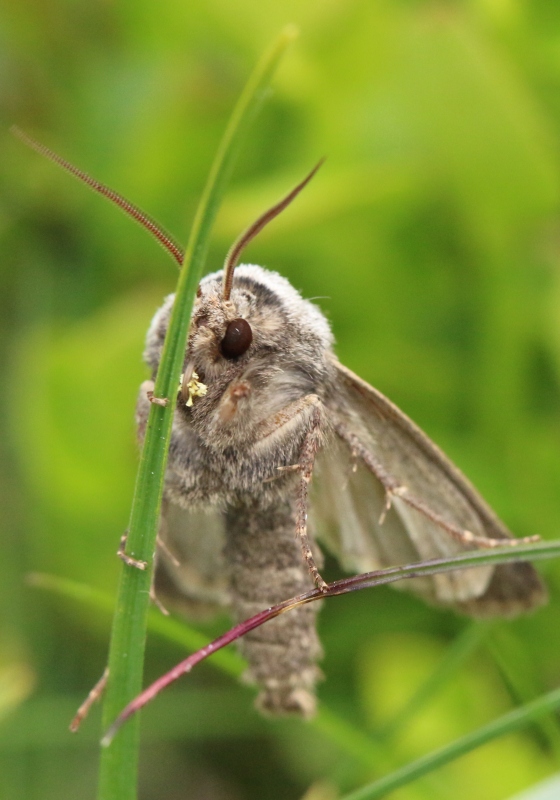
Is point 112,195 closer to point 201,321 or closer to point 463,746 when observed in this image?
point 201,321

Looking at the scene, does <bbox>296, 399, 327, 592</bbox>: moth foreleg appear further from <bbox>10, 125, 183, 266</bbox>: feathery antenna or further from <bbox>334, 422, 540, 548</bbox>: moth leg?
<bbox>10, 125, 183, 266</bbox>: feathery antenna

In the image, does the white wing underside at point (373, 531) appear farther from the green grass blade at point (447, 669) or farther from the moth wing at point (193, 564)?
the moth wing at point (193, 564)

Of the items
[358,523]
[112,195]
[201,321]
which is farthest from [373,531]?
[112,195]

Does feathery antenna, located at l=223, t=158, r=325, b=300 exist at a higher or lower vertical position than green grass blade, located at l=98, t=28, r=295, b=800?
higher

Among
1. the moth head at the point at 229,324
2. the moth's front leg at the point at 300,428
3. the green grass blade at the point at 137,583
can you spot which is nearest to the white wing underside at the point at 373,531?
the moth's front leg at the point at 300,428

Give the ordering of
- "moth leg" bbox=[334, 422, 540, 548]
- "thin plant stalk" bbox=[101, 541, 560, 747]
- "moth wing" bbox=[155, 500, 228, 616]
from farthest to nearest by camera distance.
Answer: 1. "moth wing" bbox=[155, 500, 228, 616]
2. "moth leg" bbox=[334, 422, 540, 548]
3. "thin plant stalk" bbox=[101, 541, 560, 747]

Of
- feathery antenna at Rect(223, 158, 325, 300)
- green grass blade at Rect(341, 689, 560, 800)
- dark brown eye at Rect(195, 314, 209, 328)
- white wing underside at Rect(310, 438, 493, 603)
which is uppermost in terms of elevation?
feathery antenna at Rect(223, 158, 325, 300)

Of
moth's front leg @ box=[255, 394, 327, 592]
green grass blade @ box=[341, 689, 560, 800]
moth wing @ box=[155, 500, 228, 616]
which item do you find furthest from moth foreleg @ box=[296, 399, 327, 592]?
moth wing @ box=[155, 500, 228, 616]
